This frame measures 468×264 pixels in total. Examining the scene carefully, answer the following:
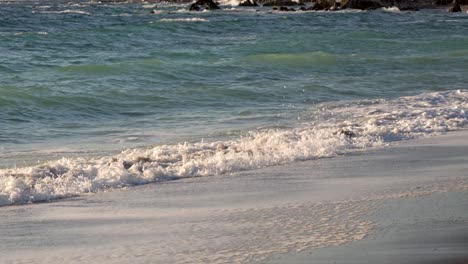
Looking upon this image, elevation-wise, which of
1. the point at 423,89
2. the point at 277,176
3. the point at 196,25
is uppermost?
the point at 277,176

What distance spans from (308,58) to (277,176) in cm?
1513

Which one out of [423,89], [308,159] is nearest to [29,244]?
[308,159]

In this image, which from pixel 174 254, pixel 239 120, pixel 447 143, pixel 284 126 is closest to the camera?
pixel 174 254

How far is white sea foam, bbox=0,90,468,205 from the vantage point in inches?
326

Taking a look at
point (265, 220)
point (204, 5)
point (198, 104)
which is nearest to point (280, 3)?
point (204, 5)

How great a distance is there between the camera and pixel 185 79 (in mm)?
18906

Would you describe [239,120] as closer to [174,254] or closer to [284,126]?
[284,126]

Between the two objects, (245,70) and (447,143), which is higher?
(447,143)

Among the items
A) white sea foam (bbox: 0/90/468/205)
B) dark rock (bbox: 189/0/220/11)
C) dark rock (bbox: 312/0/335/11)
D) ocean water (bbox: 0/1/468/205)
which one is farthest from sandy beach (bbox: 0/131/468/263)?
dark rock (bbox: 189/0/220/11)

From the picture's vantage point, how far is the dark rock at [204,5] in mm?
62438

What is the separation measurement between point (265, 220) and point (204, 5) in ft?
197

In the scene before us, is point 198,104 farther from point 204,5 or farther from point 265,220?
point 204,5

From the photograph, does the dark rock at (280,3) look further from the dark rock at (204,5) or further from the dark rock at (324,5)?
the dark rock at (324,5)

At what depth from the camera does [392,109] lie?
13711 mm
